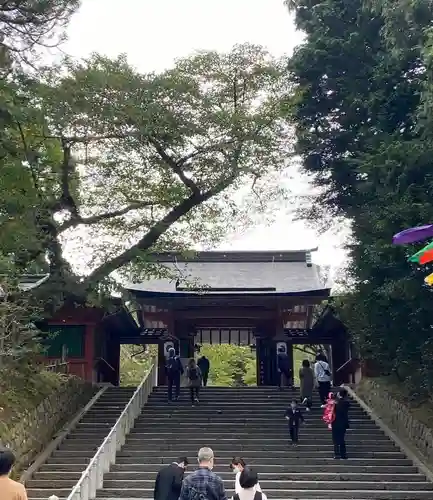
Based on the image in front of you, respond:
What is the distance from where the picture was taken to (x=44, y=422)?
11.6 metres

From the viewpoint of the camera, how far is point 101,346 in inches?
763

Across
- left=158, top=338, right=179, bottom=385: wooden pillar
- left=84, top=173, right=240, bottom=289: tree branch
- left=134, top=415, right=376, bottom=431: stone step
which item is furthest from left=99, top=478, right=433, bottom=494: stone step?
left=158, top=338, right=179, bottom=385: wooden pillar

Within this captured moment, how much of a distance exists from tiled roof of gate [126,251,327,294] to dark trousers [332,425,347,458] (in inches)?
301

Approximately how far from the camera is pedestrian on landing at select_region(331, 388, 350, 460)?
33.6 ft

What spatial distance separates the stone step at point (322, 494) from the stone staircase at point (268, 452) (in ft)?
0.05

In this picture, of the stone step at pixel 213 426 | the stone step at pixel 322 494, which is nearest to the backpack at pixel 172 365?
the stone step at pixel 213 426

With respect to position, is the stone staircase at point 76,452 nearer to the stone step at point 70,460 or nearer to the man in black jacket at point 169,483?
the stone step at point 70,460

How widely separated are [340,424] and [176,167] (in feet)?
21.7

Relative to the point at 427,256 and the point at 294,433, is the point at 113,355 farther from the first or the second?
the point at 427,256

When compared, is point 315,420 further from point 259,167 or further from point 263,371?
point 263,371

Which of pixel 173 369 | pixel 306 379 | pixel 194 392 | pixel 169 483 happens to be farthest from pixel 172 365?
pixel 169 483

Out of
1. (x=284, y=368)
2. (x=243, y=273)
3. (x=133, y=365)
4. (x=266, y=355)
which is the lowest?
(x=284, y=368)

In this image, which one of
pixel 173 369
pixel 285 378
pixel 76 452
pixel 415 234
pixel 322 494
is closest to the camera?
pixel 415 234

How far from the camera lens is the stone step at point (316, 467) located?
10227 millimetres
